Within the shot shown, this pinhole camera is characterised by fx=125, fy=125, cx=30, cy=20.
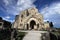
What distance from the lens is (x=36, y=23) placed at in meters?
39.4

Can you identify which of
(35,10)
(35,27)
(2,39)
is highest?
(35,10)

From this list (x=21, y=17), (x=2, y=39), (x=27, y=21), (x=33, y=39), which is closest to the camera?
(x=33, y=39)

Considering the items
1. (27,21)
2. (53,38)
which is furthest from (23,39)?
(27,21)

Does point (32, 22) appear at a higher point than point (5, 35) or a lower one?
higher

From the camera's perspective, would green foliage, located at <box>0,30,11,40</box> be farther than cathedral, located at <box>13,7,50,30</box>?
No

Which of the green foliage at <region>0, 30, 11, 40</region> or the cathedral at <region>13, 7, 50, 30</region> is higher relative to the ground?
the cathedral at <region>13, 7, 50, 30</region>

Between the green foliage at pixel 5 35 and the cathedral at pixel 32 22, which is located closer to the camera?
the green foliage at pixel 5 35

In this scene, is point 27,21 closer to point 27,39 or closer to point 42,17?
point 42,17

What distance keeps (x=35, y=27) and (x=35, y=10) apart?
282 inches

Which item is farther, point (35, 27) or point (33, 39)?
point (35, 27)

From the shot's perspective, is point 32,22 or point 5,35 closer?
point 5,35

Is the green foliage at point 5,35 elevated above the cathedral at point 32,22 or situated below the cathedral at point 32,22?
below

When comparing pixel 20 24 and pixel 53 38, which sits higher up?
pixel 20 24

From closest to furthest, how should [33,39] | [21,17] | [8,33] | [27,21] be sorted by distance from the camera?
[33,39] → [8,33] → [27,21] → [21,17]
